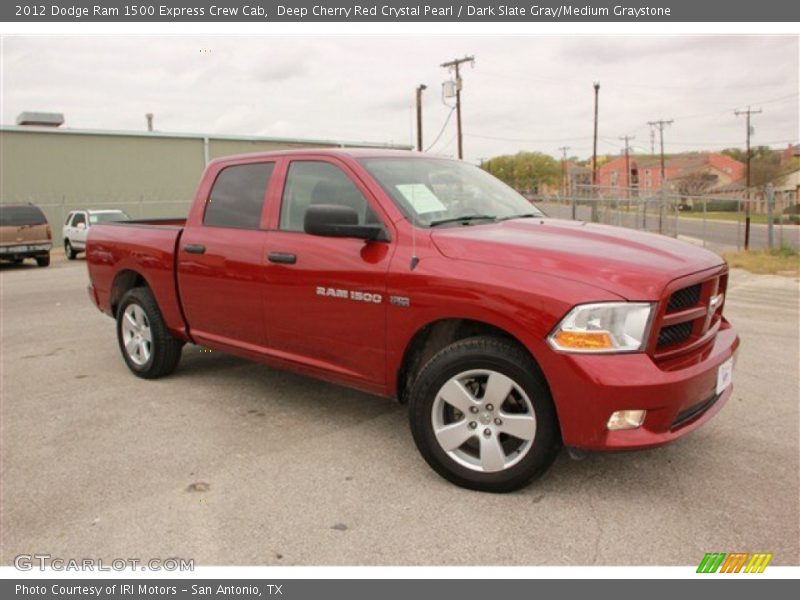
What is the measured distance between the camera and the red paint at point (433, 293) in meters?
3.12

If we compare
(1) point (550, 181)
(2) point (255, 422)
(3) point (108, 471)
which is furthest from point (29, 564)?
(1) point (550, 181)

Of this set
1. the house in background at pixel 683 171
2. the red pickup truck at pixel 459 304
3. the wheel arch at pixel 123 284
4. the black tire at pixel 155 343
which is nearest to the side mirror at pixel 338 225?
the red pickup truck at pixel 459 304

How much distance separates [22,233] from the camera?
1769 cm

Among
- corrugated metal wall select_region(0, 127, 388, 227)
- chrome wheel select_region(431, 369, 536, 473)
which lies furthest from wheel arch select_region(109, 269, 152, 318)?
corrugated metal wall select_region(0, 127, 388, 227)

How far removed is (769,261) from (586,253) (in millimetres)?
13742

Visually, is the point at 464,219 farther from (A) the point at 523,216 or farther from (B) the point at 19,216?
(B) the point at 19,216

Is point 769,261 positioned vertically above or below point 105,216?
below

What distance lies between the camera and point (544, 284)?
10.5ft

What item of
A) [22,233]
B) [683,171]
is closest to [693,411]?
[22,233]

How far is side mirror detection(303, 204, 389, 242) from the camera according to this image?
3.80 m

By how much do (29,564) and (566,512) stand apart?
244 cm

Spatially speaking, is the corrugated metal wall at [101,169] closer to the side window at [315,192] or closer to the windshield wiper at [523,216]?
the side window at [315,192]

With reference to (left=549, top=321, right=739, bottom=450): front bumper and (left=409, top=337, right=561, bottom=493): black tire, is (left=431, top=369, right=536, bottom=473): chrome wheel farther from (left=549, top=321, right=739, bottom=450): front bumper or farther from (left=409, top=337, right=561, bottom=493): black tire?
(left=549, top=321, right=739, bottom=450): front bumper

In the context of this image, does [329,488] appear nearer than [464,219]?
Yes
